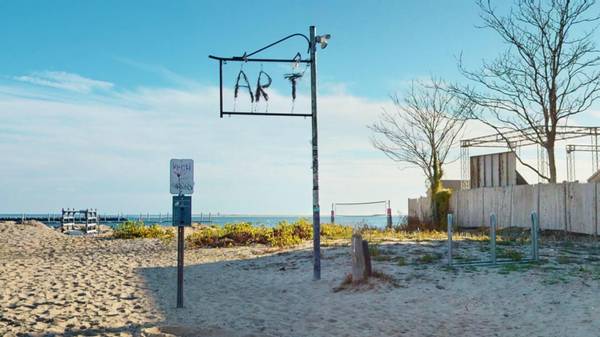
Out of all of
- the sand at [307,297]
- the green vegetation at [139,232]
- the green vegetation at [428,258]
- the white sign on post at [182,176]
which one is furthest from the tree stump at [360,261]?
the green vegetation at [139,232]

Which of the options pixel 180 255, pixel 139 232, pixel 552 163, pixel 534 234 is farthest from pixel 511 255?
pixel 139 232

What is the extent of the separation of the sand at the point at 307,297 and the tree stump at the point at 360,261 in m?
0.21

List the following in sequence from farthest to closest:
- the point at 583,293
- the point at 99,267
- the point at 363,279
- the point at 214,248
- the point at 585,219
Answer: the point at 214,248, the point at 585,219, the point at 99,267, the point at 363,279, the point at 583,293

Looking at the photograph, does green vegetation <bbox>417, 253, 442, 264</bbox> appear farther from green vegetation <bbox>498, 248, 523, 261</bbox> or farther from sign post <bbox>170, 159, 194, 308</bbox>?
sign post <bbox>170, 159, 194, 308</bbox>

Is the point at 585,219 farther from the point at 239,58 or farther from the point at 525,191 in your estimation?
the point at 239,58

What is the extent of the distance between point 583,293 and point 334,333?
4511mm

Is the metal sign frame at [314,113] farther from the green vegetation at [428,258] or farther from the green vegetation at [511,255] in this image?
the green vegetation at [511,255]

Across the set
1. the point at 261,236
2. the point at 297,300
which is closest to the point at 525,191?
the point at 261,236

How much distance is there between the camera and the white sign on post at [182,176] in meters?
9.42

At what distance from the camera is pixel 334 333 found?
8.18 m

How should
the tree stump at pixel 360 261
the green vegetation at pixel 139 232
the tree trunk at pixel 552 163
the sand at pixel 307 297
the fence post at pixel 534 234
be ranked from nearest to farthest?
1. the sand at pixel 307 297
2. the tree stump at pixel 360 261
3. the fence post at pixel 534 234
4. the tree trunk at pixel 552 163
5. the green vegetation at pixel 139 232

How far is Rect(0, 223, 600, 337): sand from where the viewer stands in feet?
27.4

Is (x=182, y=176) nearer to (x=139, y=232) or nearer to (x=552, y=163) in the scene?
(x=552, y=163)

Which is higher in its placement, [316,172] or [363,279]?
[316,172]
